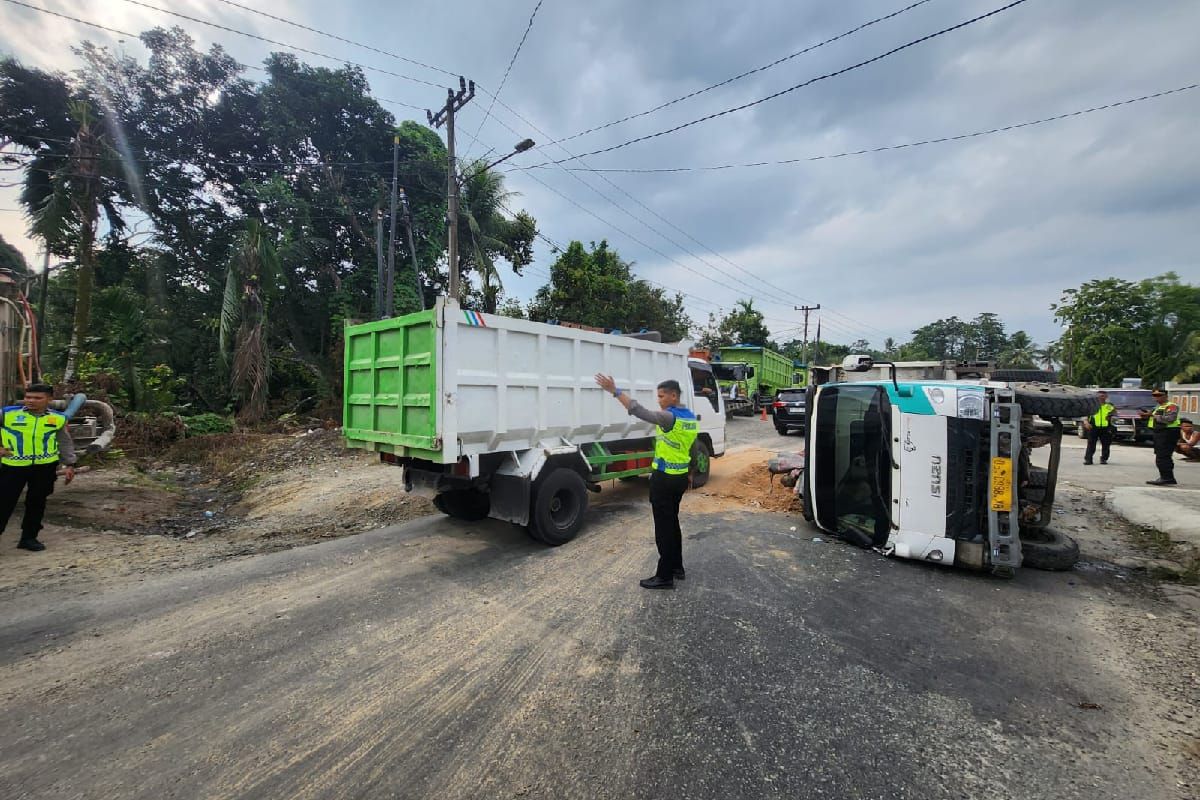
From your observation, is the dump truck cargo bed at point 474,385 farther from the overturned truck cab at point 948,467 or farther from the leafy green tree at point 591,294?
the leafy green tree at point 591,294

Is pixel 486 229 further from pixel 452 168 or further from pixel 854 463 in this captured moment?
pixel 854 463

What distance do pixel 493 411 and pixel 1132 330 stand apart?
37.5m

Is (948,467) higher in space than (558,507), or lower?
higher

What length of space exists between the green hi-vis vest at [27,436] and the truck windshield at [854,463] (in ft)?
24.4

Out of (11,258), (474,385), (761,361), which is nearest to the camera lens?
(474,385)

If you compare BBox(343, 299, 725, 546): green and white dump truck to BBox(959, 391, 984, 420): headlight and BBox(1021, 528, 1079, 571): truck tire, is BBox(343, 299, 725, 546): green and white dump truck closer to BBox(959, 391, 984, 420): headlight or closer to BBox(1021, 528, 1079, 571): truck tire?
BBox(959, 391, 984, 420): headlight

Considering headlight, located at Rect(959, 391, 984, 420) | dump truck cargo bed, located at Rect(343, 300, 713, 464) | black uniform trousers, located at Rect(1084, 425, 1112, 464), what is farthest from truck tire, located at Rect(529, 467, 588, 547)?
black uniform trousers, located at Rect(1084, 425, 1112, 464)

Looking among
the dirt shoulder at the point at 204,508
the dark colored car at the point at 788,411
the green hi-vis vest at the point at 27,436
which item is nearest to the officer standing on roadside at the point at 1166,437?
the dark colored car at the point at 788,411

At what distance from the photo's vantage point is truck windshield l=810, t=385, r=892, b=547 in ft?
15.0

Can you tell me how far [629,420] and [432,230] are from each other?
14.8 metres

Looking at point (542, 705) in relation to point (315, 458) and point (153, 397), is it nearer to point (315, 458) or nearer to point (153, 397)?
point (315, 458)

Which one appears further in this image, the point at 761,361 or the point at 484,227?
the point at 761,361

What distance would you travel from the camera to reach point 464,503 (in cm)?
572

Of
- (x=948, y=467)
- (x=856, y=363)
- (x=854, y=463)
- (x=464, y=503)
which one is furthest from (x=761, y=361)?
(x=464, y=503)
